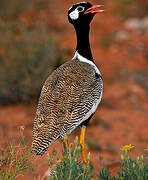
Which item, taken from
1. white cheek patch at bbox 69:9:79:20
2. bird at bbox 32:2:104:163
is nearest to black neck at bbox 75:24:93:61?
bird at bbox 32:2:104:163

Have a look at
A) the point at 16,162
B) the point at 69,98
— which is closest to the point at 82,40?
the point at 69,98

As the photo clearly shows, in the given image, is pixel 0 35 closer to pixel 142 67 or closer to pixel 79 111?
pixel 142 67

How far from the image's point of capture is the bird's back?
311 cm

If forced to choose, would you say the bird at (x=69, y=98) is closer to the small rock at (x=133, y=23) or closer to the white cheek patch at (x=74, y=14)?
the white cheek patch at (x=74, y=14)

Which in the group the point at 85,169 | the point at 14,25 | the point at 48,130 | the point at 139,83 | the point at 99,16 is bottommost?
the point at 85,169

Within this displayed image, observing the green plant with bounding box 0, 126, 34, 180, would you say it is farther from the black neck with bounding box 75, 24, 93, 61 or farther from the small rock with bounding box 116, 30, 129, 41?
the small rock with bounding box 116, 30, 129, 41

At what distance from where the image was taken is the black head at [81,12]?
3664 mm

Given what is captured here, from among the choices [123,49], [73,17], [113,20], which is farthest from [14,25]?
[73,17]

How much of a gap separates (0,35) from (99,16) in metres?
7.08

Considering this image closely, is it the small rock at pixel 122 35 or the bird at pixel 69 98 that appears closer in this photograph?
the bird at pixel 69 98

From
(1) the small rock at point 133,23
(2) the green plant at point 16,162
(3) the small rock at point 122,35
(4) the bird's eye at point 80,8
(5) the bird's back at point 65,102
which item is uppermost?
(1) the small rock at point 133,23

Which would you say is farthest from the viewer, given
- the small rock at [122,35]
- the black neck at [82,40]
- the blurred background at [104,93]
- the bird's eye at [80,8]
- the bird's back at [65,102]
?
the small rock at [122,35]

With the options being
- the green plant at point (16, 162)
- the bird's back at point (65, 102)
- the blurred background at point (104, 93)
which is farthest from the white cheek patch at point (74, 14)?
the blurred background at point (104, 93)

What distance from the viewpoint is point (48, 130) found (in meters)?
3.11
